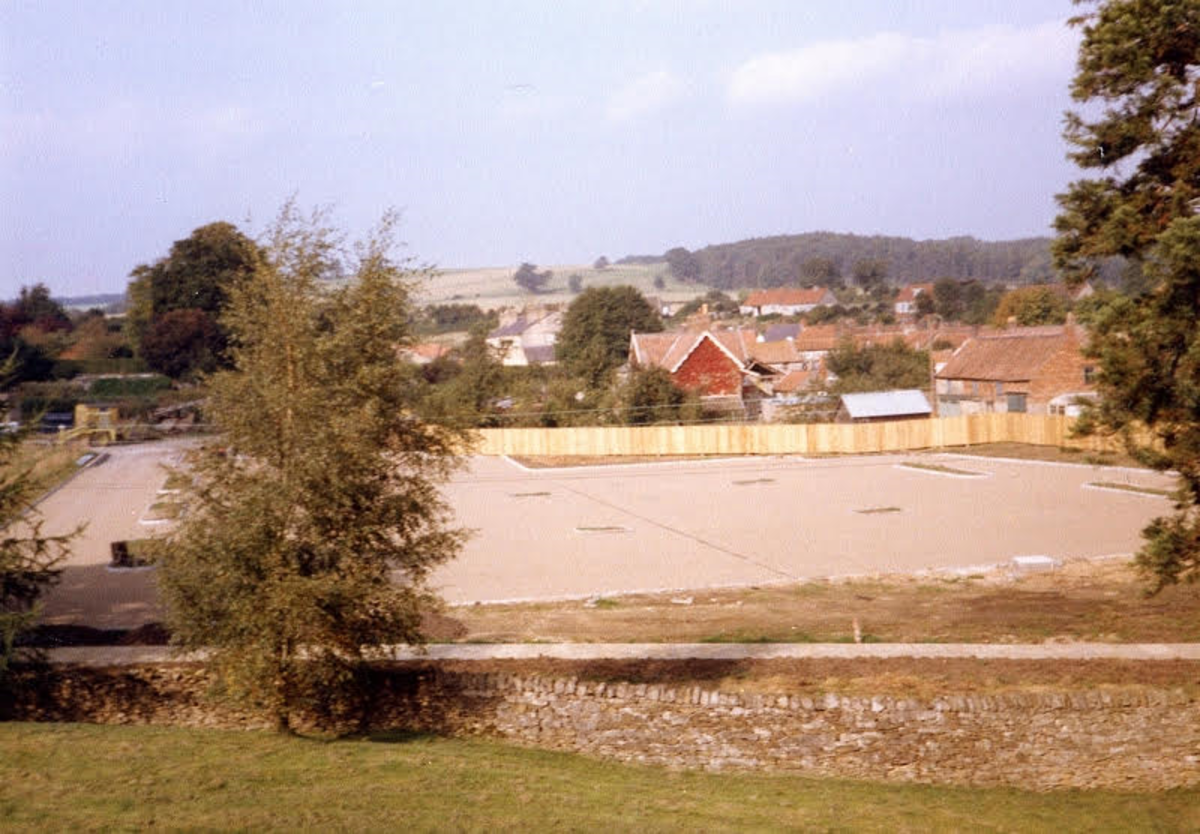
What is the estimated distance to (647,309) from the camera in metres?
99.3

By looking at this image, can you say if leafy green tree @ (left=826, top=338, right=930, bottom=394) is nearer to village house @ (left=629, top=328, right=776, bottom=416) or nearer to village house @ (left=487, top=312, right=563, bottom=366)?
village house @ (left=629, top=328, right=776, bottom=416)

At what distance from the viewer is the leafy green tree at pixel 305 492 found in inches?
451

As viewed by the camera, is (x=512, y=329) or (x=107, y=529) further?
(x=512, y=329)

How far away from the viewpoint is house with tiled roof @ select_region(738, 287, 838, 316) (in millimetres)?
161000

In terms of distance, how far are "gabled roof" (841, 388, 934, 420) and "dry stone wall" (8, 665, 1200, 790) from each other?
45.7m

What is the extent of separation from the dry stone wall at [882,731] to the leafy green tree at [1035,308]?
71591 millimetres

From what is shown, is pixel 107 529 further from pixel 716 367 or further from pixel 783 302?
pixel 783 302

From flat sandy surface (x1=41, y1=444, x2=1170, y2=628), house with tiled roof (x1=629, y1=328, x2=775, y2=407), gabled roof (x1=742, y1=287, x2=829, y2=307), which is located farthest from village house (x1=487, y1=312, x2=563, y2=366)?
flat sandy surface (x1=41, y1=444, x2=1170, y2=628)

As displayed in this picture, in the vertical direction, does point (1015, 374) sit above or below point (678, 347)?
below

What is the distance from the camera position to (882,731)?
12820mm

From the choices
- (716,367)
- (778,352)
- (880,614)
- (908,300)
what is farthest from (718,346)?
→ (908,300)

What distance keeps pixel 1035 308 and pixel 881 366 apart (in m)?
21.1

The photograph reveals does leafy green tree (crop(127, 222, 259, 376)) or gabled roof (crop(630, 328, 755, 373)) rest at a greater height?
leafy green tree (crop(127, 222, 259, 376))

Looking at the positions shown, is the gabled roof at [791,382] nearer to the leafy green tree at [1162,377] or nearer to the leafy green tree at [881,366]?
the leafy green tree at [881,366]
